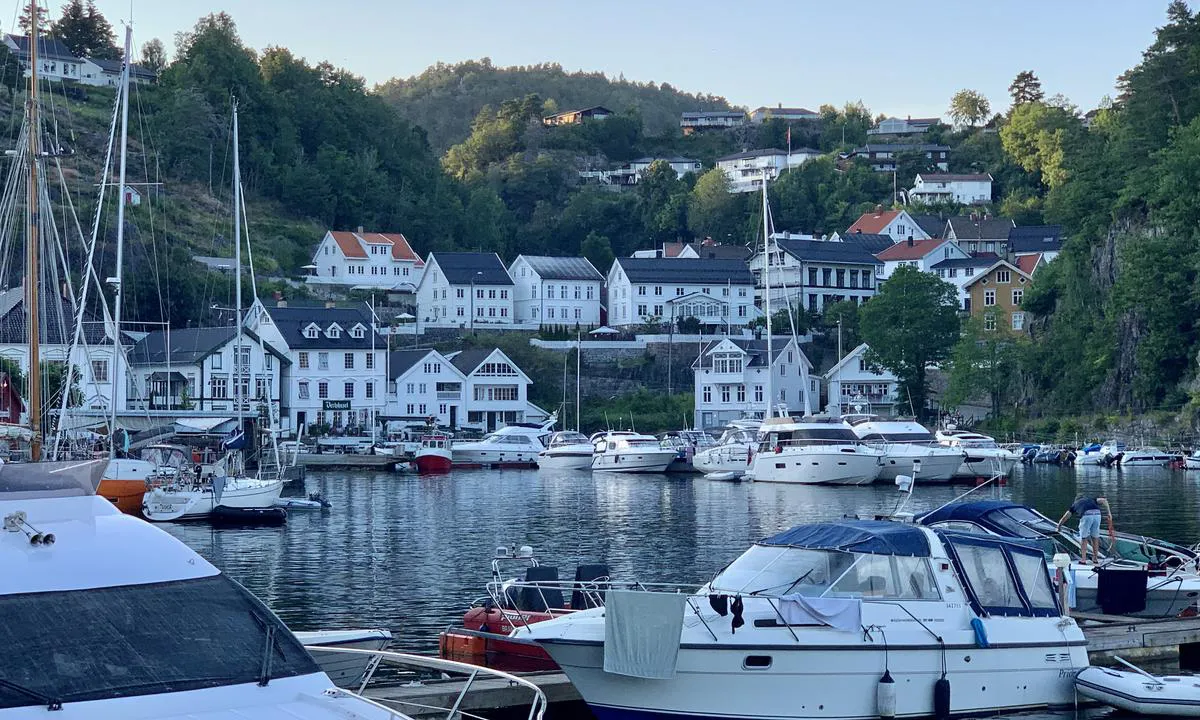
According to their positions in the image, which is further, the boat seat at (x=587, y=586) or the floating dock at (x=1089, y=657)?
the boat seat at (x=587, y=586)

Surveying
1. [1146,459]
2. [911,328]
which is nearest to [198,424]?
[1146,459]

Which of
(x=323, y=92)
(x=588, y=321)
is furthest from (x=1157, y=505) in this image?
(x=323, y=92)

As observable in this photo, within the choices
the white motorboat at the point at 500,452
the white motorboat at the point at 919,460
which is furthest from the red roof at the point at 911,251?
the white motorboat at the point at 919,460

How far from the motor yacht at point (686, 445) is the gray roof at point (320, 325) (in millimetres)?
22680

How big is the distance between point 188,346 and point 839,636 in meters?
83.0

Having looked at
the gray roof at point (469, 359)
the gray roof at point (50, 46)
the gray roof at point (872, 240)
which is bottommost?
the gray roof at point (469, 359)

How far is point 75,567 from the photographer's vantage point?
8992 millimetres

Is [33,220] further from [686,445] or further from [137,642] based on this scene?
Answer: [686,445]

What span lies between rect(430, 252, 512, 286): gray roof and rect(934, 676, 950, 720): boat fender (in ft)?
364

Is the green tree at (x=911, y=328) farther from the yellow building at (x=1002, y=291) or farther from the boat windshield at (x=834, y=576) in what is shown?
the boat windshield at (x=834, y=576)

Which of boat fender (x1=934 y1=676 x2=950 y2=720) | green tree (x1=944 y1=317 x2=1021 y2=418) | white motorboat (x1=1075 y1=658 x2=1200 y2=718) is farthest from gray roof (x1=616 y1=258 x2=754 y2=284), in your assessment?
boat fender (x1=934 y1=676 x2=950 y2=720)

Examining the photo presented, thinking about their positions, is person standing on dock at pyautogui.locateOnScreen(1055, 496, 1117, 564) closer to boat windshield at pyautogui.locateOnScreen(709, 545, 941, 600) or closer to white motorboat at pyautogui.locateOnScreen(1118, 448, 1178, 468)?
boat windshield at pyautogui.locateOnScreen(709, 545, 941, 600)

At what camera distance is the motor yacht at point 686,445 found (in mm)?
85375

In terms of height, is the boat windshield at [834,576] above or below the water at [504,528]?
above
